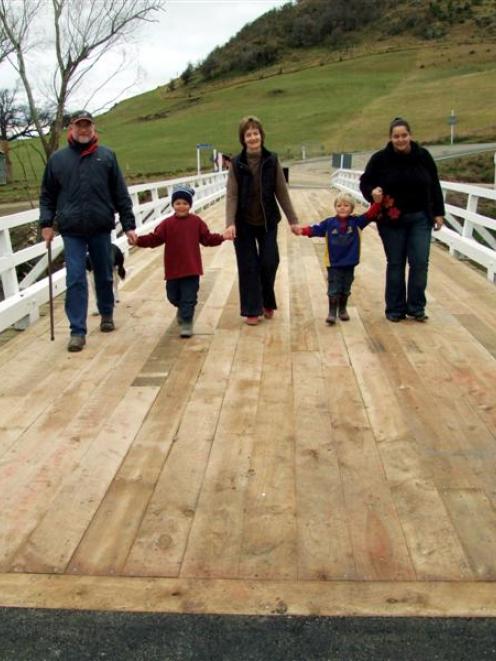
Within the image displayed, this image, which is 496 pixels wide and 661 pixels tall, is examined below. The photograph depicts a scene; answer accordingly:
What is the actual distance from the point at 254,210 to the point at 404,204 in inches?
49.0

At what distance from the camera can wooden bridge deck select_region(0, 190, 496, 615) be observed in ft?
8.76

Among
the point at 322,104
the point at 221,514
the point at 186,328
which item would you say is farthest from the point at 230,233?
the point at 322,104

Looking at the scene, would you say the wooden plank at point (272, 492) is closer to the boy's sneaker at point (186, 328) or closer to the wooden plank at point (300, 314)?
the wooden plank at point (300, 314)

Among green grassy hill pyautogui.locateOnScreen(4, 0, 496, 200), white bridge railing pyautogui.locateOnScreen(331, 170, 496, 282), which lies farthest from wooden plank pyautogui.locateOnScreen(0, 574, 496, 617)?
green grassy hill pyautogui.locateOnScreen(4, 0, 496, 200)

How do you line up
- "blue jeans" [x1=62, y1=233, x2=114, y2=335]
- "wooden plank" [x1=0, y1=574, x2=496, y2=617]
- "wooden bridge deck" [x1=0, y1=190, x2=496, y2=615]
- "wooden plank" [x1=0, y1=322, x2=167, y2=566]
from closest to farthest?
"wooden plank" [x1=0, y1=574, x2=496, y2=617], "wooden bridge deck" [x1=0, y1=190, x2=496, y2=615], "wooden plank" [x1=0, y1=322, x2=167, y2=566], "blue jeans" [x1=62, y1=233, x2=114, y2=335]

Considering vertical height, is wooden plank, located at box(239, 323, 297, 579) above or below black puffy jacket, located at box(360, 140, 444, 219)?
below

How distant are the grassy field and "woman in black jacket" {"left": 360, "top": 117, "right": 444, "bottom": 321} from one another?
97.1ft

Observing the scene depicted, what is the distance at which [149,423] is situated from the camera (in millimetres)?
4195

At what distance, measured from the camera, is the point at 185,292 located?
19.9 feet

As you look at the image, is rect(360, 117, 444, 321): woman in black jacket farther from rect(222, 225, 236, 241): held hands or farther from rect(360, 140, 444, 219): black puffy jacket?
rect(222, 225, 236, 241): held hands

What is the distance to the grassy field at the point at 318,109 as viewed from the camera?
55906mm

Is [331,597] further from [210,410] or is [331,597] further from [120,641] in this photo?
[210,410]

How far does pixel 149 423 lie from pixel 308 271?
534 cm

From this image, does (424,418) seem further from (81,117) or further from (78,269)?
(81,117)
